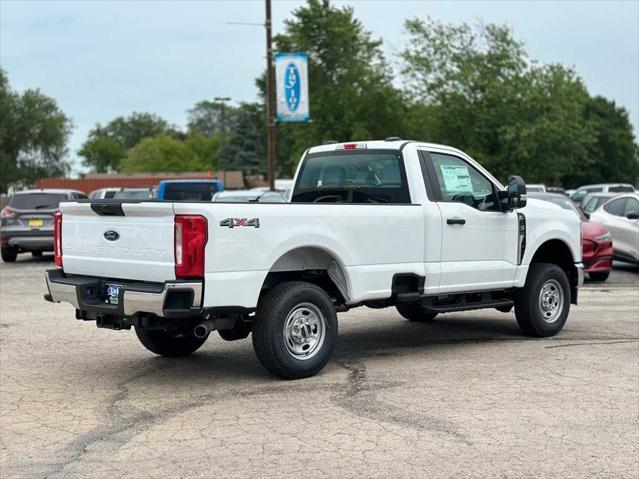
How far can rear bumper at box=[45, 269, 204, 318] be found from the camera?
7.16 meters

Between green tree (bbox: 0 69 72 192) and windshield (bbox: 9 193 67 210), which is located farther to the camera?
green tree (bbox: 0 69 72 192)

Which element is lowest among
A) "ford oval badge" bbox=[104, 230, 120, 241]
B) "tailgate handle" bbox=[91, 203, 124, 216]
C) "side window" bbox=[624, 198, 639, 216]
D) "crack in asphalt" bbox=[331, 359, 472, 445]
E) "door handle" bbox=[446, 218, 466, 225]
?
"crack in asphalt" bbox=[331, 359, 472, 445]

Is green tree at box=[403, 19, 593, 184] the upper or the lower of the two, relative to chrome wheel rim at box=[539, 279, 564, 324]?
upper

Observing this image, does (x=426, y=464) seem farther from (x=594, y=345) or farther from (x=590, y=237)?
(x=590, y=237)

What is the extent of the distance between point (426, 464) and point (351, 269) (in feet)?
9.53

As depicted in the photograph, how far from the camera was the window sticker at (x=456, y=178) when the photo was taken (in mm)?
9414

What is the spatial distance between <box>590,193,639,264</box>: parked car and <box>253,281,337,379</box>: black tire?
11489 millimetres

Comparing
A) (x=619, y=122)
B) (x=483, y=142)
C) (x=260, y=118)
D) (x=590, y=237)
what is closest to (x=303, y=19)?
(x=260, y=118)

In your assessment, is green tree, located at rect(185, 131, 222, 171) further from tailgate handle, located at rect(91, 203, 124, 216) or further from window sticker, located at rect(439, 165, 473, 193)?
tailgate handle, located at rect(91, 203, 124, 216)

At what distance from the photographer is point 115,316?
7797 millimetres

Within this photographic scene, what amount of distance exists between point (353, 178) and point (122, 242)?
2.75m

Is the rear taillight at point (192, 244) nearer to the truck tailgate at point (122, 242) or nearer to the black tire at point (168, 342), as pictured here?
the truck tailgate at point (122, 242)

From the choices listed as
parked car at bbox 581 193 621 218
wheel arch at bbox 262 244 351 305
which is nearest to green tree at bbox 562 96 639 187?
parked car at bbox 581 193 621 218

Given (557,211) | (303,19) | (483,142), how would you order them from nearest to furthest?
(557,211) → (483,142) → (303,19)
